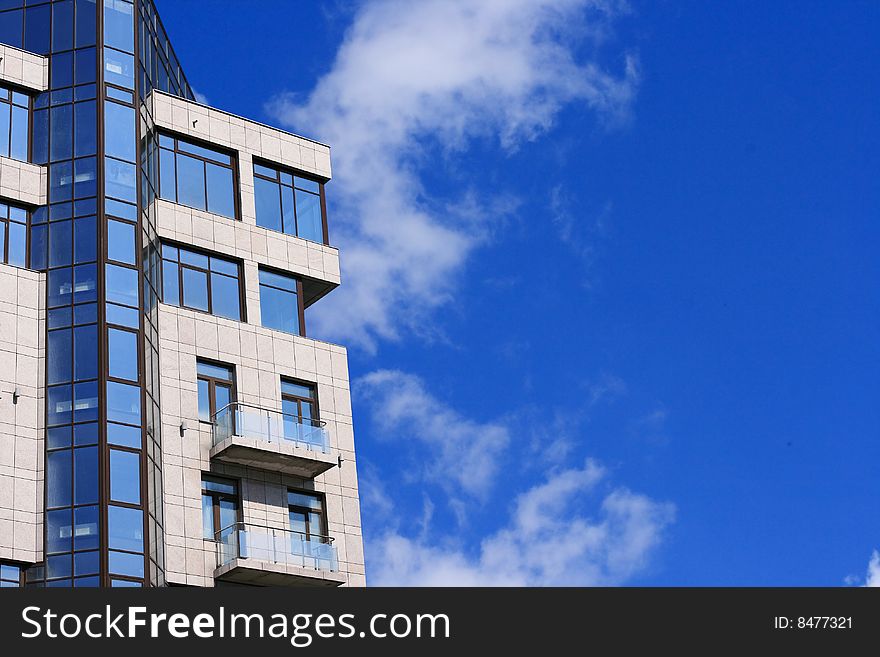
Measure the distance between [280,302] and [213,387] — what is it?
14.8 feet

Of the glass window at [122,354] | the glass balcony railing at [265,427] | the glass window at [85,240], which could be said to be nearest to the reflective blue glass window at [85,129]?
the glass window at [85,240]

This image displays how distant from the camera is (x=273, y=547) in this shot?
41531mm

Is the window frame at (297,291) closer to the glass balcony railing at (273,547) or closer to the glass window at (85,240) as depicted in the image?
the glass window at (85,240)

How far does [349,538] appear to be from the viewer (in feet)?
145

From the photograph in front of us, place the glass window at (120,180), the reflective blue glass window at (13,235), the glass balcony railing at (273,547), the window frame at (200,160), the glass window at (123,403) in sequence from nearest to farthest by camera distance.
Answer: the glass window at (123,403) → the glass balcony railing at (273,547) → the reflective blue glass window at (13,235) → the glass window at (120,180) → the window frame at (200,160)

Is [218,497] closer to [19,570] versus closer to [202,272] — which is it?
[19,570]

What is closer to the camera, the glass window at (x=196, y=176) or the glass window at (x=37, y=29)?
the glass window at (x=37, y=29)

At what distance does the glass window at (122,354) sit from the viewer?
4072cm

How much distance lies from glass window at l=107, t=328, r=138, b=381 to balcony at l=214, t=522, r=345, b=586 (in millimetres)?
5077

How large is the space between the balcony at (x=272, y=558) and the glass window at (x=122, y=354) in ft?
→ 16.7

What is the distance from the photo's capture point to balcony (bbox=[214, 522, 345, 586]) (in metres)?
40.8

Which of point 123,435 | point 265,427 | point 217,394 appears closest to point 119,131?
point 217,394

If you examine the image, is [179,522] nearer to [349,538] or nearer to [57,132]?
[349,538]
